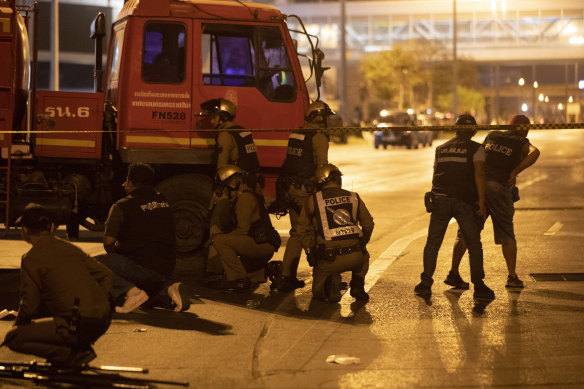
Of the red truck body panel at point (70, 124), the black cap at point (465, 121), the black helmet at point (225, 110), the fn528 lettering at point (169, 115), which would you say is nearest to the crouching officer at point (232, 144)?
the black helmet at point (225, 110)

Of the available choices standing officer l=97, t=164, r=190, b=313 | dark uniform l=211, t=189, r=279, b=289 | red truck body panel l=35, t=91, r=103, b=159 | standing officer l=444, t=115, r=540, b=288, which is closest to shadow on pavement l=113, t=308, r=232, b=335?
standing officer l=97, t=164, r=190, b=313

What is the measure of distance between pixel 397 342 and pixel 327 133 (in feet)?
11.5

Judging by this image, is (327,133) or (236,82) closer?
(327,133)

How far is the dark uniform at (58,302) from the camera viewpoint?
6.35m

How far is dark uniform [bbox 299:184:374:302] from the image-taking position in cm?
932

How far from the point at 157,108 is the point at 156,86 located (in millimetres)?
241

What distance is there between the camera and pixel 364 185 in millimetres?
24656

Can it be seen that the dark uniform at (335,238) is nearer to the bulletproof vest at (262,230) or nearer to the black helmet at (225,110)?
the bulletproof vest at (262,230)

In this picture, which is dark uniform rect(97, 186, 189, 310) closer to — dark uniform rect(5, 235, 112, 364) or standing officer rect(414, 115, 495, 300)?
dark uniform rect(5, 235, 112, 364)

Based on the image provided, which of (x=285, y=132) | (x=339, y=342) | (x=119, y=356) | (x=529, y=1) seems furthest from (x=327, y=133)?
(x=529, y=1)

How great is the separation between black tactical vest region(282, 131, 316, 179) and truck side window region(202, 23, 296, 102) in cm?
93

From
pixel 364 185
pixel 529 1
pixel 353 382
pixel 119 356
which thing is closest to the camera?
pixel 353 382

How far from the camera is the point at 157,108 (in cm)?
1119

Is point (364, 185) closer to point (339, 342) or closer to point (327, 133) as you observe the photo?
point (327, 133)
